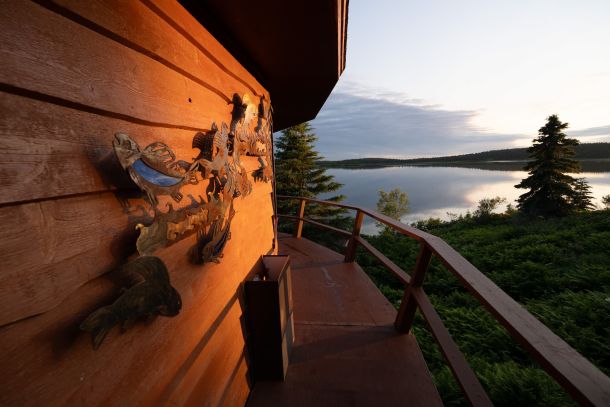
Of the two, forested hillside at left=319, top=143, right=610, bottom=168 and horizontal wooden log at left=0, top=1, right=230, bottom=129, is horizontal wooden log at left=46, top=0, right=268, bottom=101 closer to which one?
horizontal wooden log at left=0, top=1, right=230, bottom=129

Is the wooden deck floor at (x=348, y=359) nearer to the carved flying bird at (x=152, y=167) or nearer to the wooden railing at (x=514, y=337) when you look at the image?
the wooden railing at (x=514, y=337)

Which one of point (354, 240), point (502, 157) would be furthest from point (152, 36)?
point (502, 157)

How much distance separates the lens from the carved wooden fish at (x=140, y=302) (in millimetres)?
698

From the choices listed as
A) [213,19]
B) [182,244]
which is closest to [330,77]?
[213,19]

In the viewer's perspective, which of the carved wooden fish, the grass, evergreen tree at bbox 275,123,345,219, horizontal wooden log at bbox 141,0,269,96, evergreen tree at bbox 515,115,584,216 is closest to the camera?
the carved wooden fish

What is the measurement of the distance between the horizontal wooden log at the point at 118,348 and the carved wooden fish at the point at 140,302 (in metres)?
0.05

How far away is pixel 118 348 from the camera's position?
828mm

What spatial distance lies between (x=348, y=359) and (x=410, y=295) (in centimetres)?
78

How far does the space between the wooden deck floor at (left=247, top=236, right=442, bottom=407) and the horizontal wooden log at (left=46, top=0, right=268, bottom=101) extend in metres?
2.25

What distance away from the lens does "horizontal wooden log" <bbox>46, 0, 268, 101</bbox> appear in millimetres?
781

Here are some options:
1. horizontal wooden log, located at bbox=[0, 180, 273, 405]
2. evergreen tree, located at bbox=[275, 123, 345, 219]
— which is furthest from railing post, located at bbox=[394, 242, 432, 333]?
evergreen tree, located at bbox=[275, 123, 345, 219]

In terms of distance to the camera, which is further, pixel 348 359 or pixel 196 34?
pixel 348 359

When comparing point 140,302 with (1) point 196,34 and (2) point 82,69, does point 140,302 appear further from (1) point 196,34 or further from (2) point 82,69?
(1) point 196,34

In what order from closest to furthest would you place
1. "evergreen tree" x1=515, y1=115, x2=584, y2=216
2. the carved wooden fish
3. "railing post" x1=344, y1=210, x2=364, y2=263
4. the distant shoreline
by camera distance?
the carved wooden fish → "railing post" x1=344, y1=210, x2=364, y2=263 → "evergreen tree" x1=515, y1=115, x2=584, y2=216 → the distant shoreline
